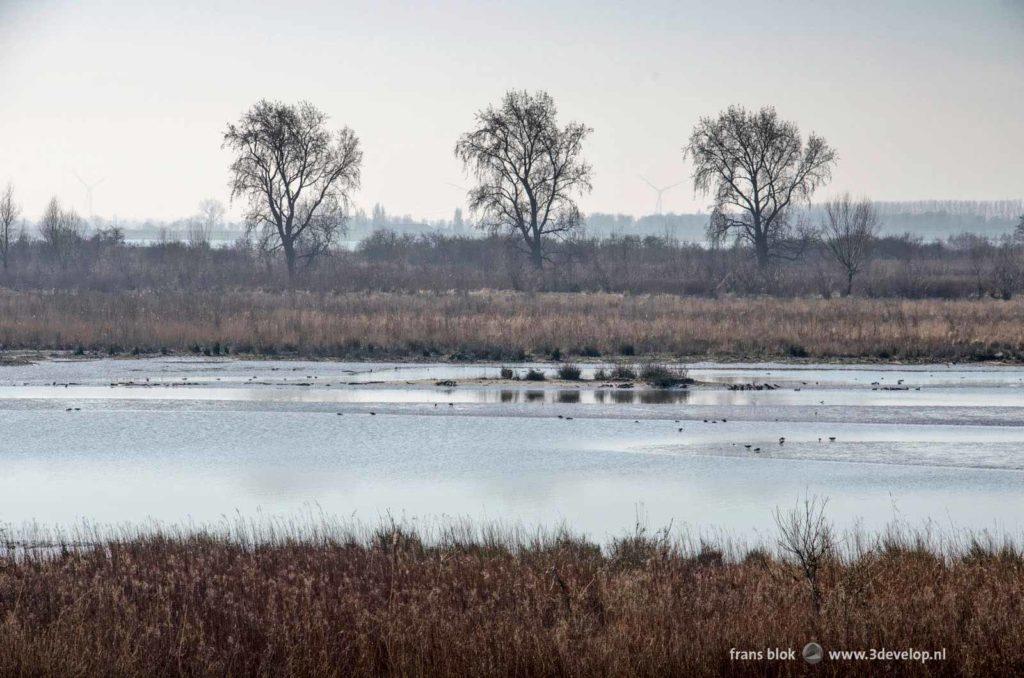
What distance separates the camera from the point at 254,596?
10680 mm

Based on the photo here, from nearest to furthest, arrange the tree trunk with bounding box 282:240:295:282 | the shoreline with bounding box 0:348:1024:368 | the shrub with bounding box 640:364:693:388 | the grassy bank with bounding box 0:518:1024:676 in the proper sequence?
the grassy bank with bounding box 0:518:1024:676 → the shrub with bounding box 640:364:693:388 → the shoreline with bounding box 0:348:1024:368 → the tree trunk with bounding box 282:240:295:282

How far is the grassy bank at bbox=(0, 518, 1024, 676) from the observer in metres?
8.84

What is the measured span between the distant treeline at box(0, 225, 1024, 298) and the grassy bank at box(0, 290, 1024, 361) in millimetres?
10183

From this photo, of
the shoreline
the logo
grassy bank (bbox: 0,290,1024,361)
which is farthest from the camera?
grassy bank (bbox: 0,290,1024,361)

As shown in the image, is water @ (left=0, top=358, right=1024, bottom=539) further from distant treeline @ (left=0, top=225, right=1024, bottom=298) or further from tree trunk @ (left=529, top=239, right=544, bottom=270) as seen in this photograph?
Answer: tree trunk @ (left=529, top=239, right=544, bottom=270)

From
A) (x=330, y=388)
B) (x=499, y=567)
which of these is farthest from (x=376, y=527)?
(x=330, y=388)

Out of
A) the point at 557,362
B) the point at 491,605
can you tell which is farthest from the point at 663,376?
Answer: the point at 491,605

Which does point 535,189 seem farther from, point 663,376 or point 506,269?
point 663,376

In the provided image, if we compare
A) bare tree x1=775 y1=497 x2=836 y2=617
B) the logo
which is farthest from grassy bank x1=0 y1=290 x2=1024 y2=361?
the logo

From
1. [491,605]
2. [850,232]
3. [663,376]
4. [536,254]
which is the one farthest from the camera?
[536,254]

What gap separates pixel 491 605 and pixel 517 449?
999cm

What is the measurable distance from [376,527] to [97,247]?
7513cm

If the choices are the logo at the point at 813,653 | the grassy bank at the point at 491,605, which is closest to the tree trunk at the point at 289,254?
the grassy bank at the point at 491,605

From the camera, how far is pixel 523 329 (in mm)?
39562
